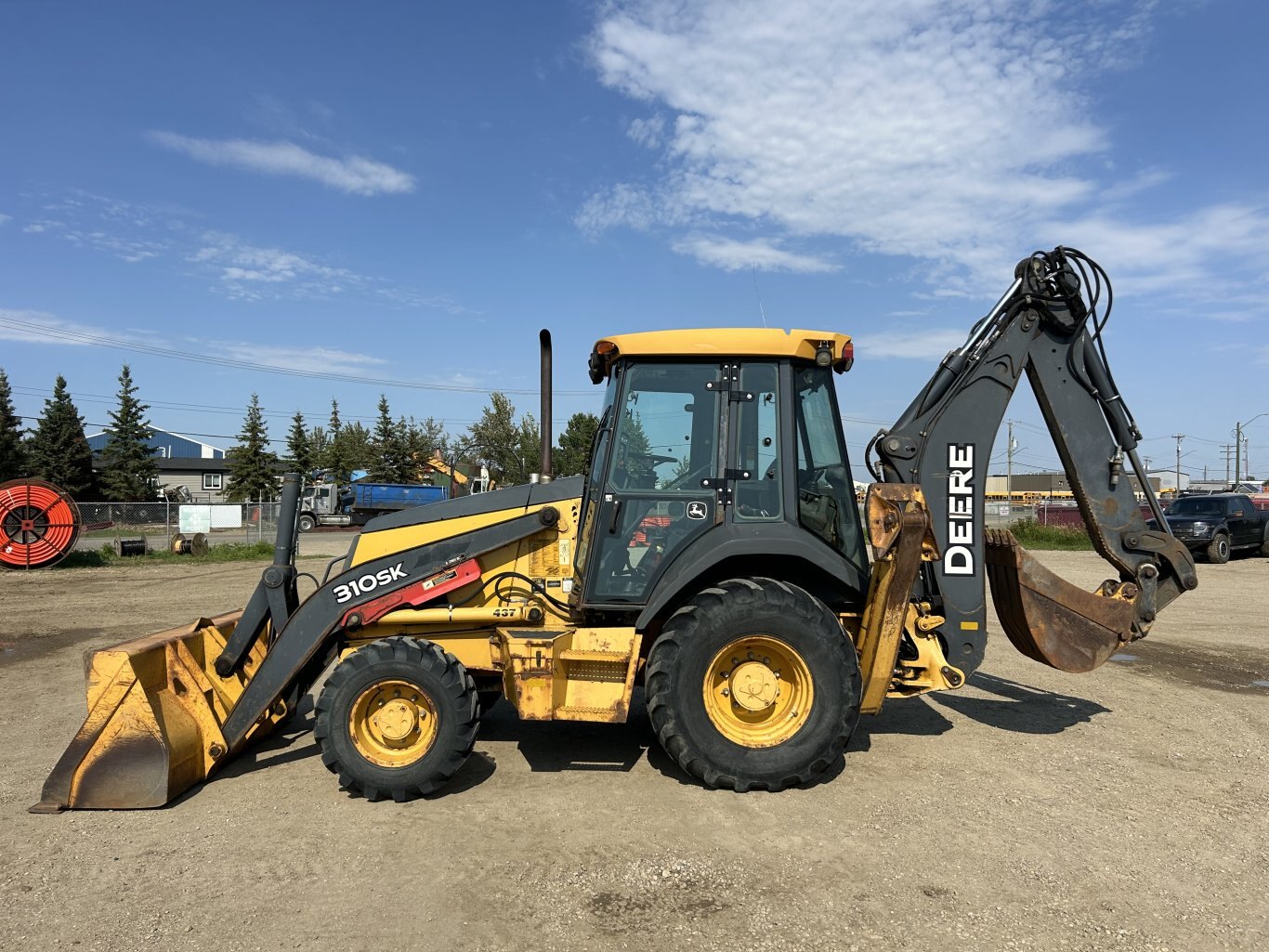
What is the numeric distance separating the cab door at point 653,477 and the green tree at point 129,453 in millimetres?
47474

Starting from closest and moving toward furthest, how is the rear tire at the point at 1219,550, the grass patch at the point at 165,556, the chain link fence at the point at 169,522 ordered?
the grass patch at the point at 165,556 → the rear tire at the point at 1219,550 → the chain link fence at the point at 169,522

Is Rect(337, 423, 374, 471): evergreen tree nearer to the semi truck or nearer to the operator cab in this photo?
the semi truck

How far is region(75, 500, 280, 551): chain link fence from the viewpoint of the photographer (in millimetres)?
25469

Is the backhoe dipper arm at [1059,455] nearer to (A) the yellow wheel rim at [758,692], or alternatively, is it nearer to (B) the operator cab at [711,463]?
(B) the operator cab at [711,463]

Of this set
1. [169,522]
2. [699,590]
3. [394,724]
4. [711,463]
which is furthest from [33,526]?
[711,463]

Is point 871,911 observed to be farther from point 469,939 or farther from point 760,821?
point 469,939

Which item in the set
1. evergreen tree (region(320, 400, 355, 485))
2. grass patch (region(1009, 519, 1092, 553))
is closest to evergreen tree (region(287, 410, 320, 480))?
evergreen tree (region(320, 400, 355, 485))

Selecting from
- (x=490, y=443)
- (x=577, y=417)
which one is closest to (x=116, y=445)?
(x=490, y=443)

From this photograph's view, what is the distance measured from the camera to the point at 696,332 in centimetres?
502

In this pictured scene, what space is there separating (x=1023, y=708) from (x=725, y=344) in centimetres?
418

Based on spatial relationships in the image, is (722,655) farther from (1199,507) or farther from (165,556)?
(1199,507)

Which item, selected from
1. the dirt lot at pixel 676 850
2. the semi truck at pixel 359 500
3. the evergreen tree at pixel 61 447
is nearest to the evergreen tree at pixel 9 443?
the evergreen tree at pixel 61 447

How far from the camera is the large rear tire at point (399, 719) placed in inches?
180

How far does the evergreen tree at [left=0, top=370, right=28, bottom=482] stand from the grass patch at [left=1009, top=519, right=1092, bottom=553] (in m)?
42.3
